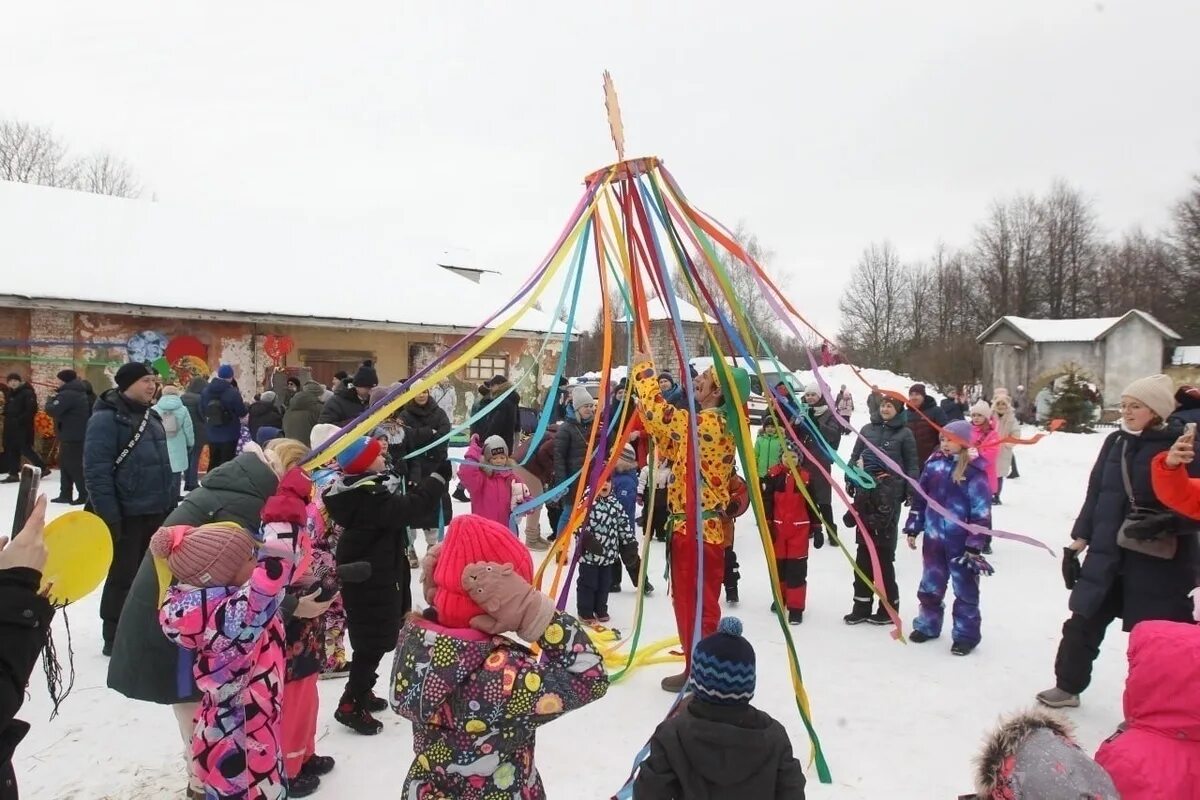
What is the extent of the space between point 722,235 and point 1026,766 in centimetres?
255

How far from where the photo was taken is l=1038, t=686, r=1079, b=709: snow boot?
12.4 feet

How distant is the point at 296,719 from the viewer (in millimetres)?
2959

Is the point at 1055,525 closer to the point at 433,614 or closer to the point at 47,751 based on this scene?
the point at 433,614

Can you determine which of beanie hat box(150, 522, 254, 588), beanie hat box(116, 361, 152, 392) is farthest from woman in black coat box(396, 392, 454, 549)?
beanie hat box(150, 522, 254, 588)

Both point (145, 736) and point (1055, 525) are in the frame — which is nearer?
point (145, 736)

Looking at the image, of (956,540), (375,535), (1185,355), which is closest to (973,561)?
(956,540)

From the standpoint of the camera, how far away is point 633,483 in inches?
227

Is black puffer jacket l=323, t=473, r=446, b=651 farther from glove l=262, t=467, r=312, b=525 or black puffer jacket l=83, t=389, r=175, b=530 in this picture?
black puffer jacket l=83, t=389, r=175, b=530

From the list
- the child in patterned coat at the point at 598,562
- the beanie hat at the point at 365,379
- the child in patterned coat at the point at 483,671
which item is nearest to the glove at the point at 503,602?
the child in patterned coat at the point at 483,671

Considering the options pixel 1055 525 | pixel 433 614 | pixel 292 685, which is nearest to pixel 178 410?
pixel 292 685

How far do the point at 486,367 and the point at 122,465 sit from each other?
11.2 meters

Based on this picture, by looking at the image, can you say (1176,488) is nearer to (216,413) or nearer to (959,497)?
(959,497)

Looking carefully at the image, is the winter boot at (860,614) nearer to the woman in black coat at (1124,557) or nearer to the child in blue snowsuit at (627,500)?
the woman in black coat at (1124,557)

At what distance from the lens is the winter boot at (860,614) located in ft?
16.5
